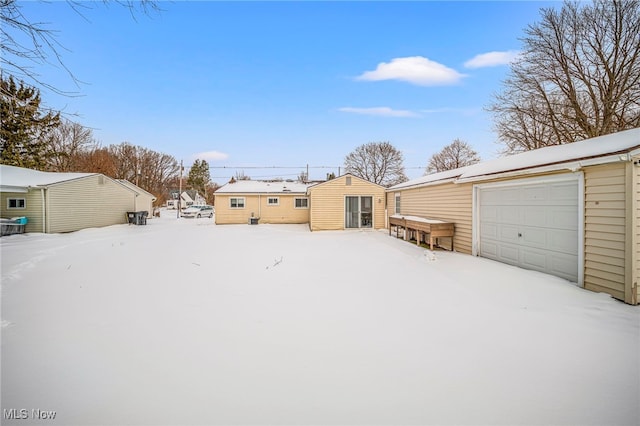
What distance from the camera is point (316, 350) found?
3004 millimetres

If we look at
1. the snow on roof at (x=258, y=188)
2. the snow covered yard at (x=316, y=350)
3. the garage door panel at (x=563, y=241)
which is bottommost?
the snow covered yard at (x=316, y=350)

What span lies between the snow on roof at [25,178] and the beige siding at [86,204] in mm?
513

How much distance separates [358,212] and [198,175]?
43290 mm

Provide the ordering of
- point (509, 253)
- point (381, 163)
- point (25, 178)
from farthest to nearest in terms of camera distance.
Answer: point (381, 163) → point (25, 178) → point (509, 253)

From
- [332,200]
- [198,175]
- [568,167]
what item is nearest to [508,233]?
[568,167]

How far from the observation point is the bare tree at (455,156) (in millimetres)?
29331

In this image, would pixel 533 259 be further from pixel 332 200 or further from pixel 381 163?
pixel 381 163

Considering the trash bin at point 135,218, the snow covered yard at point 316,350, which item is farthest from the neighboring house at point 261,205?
the snow covered yard at point 316,350

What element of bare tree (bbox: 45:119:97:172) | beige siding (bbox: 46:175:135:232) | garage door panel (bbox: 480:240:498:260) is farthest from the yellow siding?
bare tree (bbox: 45:119:97:172)

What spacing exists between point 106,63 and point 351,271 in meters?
6.14

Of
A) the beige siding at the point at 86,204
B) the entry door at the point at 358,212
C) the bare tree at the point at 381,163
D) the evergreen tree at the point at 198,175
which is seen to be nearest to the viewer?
the beige siding at the point at 86,204

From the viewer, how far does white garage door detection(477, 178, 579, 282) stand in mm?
5488

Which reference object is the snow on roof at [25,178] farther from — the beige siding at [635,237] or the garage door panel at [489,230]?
the beige siding at [635,237]

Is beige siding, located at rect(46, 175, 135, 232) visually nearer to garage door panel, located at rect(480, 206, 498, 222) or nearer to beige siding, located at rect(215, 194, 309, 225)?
beige siding, located at rect(215, 194, 309, 225)
